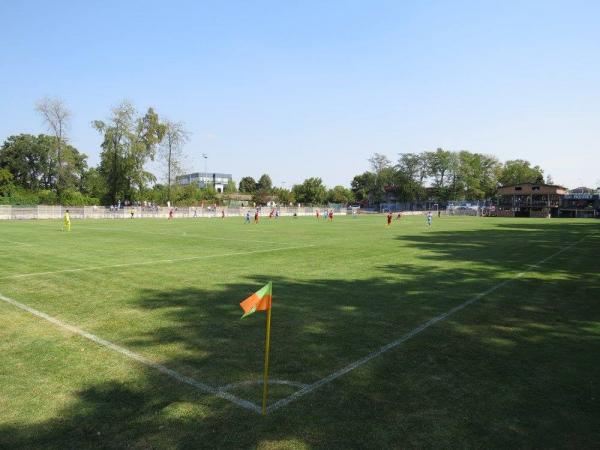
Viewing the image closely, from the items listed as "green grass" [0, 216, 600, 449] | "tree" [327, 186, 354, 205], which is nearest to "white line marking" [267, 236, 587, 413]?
"green grass" [0, 216, 600, 449]

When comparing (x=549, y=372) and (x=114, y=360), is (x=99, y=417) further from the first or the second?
(x=549, y=372)

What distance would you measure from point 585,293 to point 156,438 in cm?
1135

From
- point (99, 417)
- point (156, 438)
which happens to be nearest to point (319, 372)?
point (156, 438)

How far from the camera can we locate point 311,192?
135 metres

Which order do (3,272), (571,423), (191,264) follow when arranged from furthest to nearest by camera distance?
1. (191,264)
2. (3,272)
3. (571,423)

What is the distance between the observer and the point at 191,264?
1517 cm

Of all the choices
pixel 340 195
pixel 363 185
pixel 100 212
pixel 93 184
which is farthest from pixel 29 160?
pixel 363 185

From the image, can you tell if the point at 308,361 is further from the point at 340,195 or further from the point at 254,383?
the point at 340,195

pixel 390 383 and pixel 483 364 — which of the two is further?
pixel 483 364

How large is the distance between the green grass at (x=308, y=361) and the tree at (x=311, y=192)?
12180 cm

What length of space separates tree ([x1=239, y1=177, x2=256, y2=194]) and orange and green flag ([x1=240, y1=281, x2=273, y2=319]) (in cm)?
17170

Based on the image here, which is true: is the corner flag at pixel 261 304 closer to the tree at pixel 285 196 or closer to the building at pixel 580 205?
the building at pixel 580 205

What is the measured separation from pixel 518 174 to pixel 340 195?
58.4 meters

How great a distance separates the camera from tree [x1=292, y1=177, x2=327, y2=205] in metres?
135
